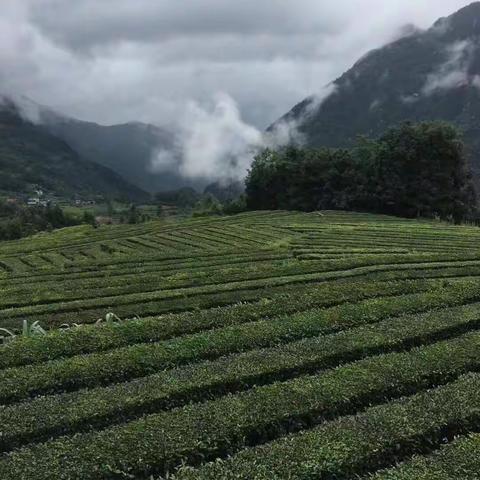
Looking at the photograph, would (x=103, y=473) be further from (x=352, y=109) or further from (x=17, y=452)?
(x=352, y=109)

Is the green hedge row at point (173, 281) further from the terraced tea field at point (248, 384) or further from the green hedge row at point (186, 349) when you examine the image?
the green hedge row at point (186, 349)

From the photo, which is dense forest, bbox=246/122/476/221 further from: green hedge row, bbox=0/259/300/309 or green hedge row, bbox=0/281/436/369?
green hedge row, bbox=0/281/436/369

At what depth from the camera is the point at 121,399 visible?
10984mm

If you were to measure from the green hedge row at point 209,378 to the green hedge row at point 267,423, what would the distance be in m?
0.62

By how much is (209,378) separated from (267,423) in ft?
6.68

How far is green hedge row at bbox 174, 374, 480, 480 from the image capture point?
848cm

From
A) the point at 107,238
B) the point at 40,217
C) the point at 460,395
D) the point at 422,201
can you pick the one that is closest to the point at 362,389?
the point at 460,395

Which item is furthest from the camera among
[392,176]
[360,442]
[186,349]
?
[392,176]

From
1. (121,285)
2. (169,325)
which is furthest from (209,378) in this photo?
(121,285)

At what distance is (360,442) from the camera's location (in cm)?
909

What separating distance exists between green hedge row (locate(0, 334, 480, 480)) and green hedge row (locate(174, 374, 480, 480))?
19 mm

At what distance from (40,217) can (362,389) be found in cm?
12582

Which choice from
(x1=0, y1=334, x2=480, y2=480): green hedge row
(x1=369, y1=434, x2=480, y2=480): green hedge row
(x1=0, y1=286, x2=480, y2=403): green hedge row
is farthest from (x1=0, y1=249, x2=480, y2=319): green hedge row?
(x1=369, y1=434, x2=480, y2=480): green hedge row

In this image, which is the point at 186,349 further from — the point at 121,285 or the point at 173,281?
the point at 121,285
